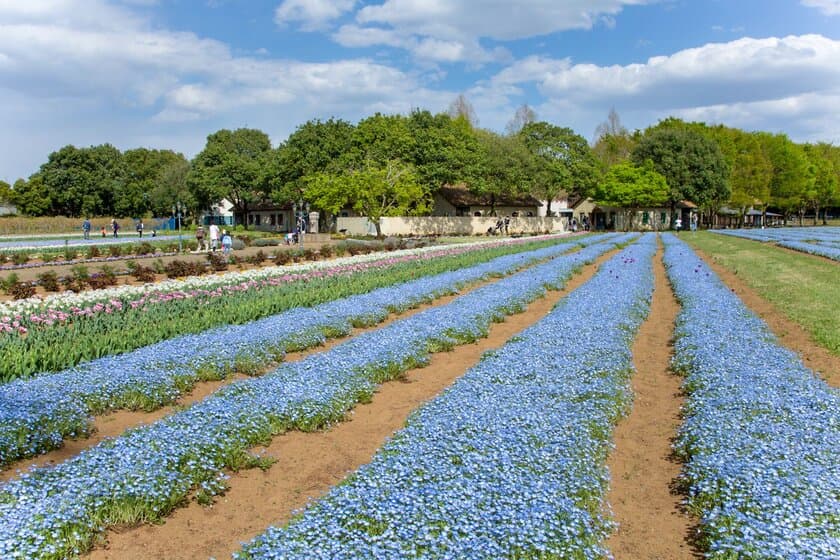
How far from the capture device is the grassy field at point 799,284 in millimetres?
13141

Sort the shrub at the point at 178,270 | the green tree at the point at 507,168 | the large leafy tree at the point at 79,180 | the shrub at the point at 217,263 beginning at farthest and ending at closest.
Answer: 1. the large leafy tree at the point at 79,180
2. the green tree at the point at 507,168
3. the shrub at the point at 217,263
4. the shrub at the point at 178,270

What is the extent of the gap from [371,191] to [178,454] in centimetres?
4210

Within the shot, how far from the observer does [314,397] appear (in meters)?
8.14

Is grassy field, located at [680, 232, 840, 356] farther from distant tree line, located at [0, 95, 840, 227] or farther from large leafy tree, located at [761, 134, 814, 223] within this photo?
large leafy tree, located at [761, 134, 814, 223]

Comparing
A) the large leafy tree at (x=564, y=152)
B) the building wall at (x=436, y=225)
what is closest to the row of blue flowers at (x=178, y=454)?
the building wall at (x=436, y=225)

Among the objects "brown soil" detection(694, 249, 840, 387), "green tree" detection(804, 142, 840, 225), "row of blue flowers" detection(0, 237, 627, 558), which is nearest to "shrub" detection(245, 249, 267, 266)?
"row of blue flowers" detection(0, 237, 627, 558)

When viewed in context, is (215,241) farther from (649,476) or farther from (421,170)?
(649,476)

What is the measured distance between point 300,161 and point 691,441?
57.8 meters

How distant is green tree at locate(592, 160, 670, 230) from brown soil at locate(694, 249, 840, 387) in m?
57.4

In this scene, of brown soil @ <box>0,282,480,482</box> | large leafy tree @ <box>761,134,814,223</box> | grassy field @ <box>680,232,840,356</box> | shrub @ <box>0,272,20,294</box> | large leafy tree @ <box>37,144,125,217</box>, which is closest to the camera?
brown soil @ <box>0,282,480,482</box>

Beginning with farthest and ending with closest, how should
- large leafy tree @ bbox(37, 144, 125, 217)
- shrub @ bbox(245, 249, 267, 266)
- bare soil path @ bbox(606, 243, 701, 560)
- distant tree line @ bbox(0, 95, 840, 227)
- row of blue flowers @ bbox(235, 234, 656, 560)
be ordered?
1. large leafy tree @ bbox(37, 144, 125, 217)
2. distant tree line @ bbox(0, 95, 840, 227)
3. shrub @ bbox(245, 249, 267, 266)
4. bare soil path @ bbox(606, 243, 701, 560)
5. row of blue flowers @ bbox(235, 234, 656, 560)

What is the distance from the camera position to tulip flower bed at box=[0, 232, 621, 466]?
22.3 feet

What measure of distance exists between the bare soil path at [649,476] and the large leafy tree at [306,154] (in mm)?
51179

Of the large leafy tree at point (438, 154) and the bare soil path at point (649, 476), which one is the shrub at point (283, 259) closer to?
the bare soil path at point (649, 476)
